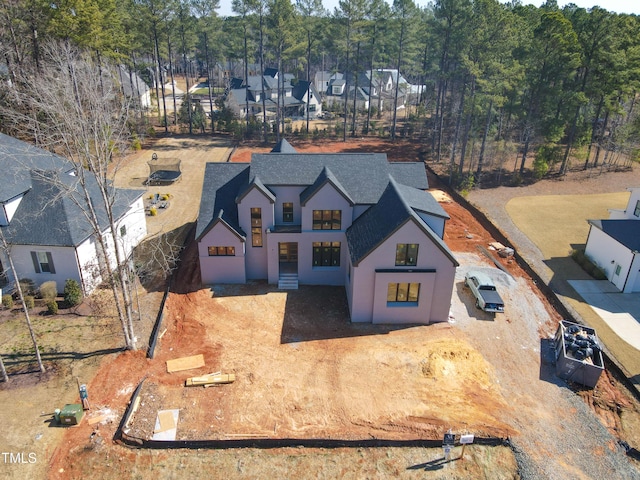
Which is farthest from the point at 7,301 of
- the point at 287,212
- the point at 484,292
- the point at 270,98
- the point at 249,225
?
the point at 270,98

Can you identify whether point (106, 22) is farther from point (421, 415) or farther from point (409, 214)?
point (421, 415)

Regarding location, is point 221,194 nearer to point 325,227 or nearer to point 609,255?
point 325,227

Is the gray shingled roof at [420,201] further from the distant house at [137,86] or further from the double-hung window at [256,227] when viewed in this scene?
the distant house at [137,86]

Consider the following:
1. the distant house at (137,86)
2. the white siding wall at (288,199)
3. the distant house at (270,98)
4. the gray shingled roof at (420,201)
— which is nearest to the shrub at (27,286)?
the white siding wall at (288,199)

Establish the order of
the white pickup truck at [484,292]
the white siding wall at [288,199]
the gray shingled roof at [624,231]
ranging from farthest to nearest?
1. the gray shingled roof at [624,231]
2. the white siding wall at [288,199]
3. the white pickup truck at [484,292]

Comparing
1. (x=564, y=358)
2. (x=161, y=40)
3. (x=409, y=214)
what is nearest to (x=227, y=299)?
(x=409, y=214)

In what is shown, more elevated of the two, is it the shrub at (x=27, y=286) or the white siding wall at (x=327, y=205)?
the white siding wall at (x=327, y=205)

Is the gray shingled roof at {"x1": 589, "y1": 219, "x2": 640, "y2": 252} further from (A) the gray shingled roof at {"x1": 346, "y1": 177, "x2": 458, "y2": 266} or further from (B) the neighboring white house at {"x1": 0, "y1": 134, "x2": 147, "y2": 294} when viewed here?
(B) the neighboring white house at {"x1": 0, "y1": 134, "x2": 147, "y2": 294}
